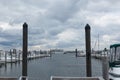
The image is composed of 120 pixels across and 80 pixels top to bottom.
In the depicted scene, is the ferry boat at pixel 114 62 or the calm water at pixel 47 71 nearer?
the ferry boat at pixel 114 62

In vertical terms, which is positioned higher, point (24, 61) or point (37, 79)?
point (24, 61)

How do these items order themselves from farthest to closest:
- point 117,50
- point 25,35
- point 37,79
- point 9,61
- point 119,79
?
point 9,61, point 37,79, point 25,35, point 117,50, point 119,79

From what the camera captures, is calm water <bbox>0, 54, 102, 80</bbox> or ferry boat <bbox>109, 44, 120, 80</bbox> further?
calm water <bbox>0, 54, 102, 80</bbox>

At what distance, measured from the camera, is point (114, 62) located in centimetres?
1495

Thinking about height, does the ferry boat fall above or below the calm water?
above

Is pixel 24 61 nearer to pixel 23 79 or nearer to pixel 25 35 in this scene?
pixel 25 35

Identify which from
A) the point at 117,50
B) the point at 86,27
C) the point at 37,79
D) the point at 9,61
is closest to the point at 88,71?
the point at 86,27

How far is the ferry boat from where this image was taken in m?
14.4

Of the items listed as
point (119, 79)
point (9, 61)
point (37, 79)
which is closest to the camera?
point (119, 79)

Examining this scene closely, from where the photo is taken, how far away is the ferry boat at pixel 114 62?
14.4 meters

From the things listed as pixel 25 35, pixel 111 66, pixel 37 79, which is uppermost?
pixel 25 35

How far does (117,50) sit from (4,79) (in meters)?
5.90

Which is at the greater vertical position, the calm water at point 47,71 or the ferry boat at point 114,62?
the ferry boat at point 114,62

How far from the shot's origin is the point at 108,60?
52.0 ft
